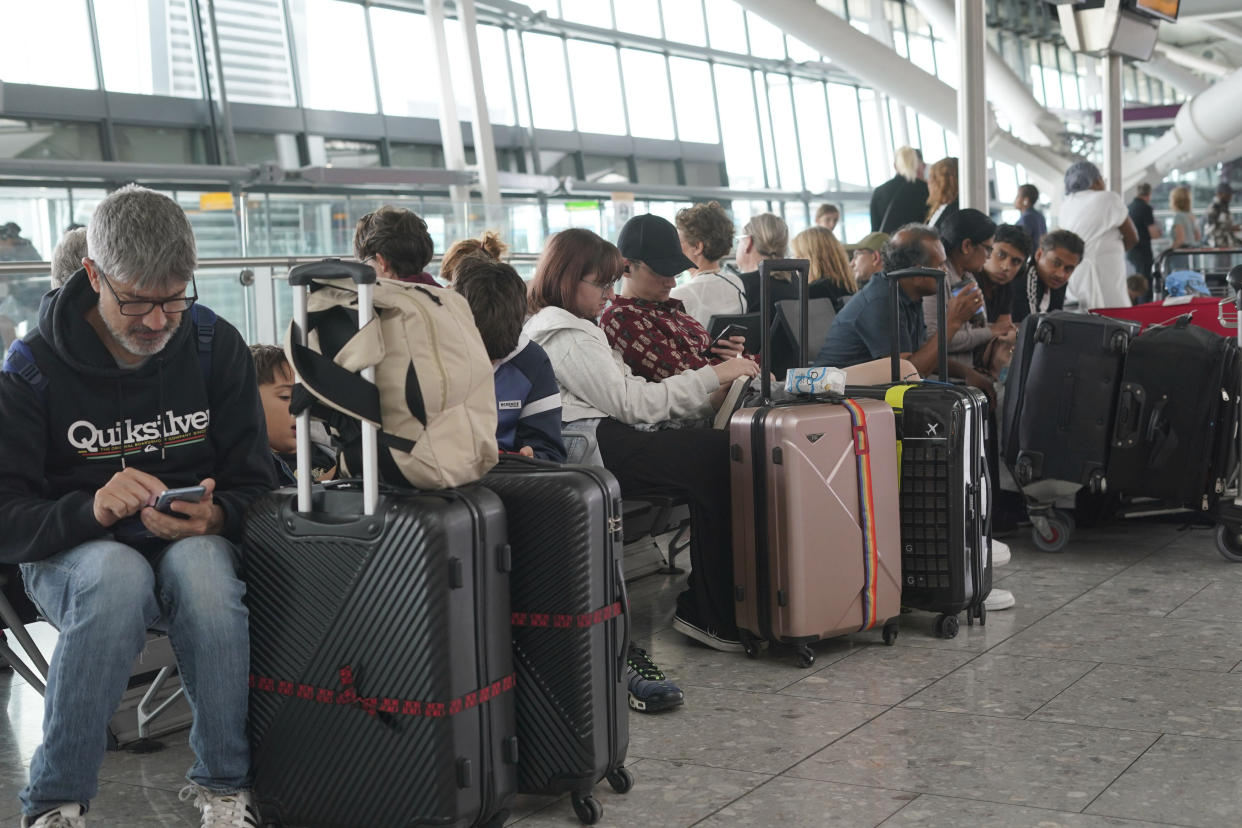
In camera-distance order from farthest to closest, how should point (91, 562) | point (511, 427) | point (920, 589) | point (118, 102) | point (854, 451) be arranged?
point (118, 102)
point (920, 589)
point (854, 451)
point (511, 427)
point (91, 562)

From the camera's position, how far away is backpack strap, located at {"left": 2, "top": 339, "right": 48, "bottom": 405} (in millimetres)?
2389

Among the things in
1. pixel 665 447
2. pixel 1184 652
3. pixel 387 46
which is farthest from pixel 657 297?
pixel 387 46

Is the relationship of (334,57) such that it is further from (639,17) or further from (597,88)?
(639,17)

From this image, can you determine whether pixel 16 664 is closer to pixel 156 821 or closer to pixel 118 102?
pixel 156 821

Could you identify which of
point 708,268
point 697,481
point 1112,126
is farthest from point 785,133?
point 697,481

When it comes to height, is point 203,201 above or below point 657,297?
above

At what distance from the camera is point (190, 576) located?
7.77 feet

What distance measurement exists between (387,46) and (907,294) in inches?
558

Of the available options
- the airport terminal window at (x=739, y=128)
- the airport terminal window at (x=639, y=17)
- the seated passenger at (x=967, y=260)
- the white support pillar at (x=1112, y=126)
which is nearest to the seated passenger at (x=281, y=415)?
the seated passenger at (x=967, y=260)

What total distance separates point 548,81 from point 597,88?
109cm

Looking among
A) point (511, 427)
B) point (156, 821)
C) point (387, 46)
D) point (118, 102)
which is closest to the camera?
point (156, 821)

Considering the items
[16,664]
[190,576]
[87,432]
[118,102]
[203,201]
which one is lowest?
[16,664]

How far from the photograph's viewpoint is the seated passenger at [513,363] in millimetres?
3100

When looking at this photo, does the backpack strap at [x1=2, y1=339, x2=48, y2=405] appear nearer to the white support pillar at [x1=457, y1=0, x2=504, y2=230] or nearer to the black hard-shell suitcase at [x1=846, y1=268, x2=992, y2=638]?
the black hard-shell suitcase at [x1=846, y1=268, x2=992, y2=638]
